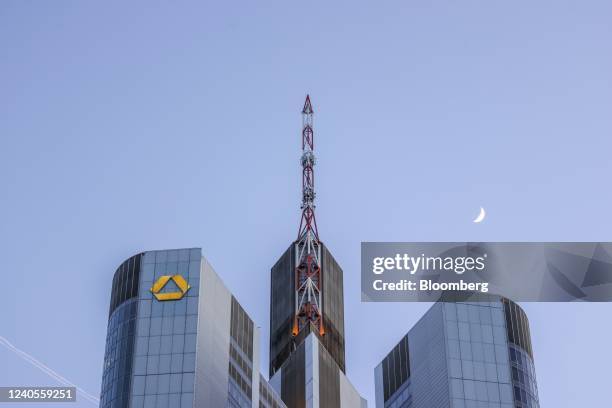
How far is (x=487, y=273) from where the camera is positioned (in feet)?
436

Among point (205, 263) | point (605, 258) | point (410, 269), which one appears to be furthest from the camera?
point (205, 263)

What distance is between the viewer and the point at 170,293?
164 meters

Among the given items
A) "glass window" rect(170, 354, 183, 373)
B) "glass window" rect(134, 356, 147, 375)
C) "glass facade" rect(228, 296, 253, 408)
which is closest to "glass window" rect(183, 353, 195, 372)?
"glass window" rect(170, 354, 183, 373)

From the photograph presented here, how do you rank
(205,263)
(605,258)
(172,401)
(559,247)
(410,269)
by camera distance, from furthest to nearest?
1. (205,263)
2. (172,401)
3. (559,247)
4. (605,258)
5. (410,269)

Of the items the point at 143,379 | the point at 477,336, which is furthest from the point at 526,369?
the point at 143,379

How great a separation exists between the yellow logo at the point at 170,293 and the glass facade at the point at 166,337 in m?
0.57

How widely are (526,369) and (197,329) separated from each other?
67.3 m

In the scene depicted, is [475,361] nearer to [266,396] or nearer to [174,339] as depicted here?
[266,396]

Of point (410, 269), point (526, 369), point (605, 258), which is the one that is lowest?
point (410, 269)

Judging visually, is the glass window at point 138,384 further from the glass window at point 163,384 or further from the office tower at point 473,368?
the office tower at point 473,368

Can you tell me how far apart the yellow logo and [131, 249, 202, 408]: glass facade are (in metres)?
0.57

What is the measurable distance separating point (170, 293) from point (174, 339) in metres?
7.32

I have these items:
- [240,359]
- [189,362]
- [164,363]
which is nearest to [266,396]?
[240,359]

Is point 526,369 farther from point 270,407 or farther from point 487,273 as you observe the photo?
point 487,273
